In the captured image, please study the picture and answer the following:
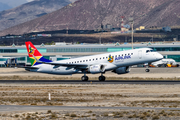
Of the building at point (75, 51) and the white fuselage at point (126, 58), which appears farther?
the building at point (75, 51)

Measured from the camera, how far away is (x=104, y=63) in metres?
61.7

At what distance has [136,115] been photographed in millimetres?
26688

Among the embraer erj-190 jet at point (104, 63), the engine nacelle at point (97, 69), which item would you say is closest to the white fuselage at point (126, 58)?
the embraer erj-190 jet at point (104, 63)

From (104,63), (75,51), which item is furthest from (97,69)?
(75,51)

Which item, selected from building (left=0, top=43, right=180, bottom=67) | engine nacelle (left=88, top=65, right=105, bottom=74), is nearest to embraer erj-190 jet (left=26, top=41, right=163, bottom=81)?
engine nacelle (left=88, top=65, right=105, bottom=74)

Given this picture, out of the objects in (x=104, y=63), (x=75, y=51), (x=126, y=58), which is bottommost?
(x=104, y=63)

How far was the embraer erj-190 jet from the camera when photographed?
5991 centimetres

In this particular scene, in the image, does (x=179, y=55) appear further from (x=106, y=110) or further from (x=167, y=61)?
(x=106, y=110)

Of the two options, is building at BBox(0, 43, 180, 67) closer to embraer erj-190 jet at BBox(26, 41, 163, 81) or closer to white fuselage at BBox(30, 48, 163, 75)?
embraer erj-190 jet at BBox(26, 41, 163, 81)

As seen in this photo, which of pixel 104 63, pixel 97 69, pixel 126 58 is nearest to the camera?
pixel 126 58

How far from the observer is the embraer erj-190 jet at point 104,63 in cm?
5991

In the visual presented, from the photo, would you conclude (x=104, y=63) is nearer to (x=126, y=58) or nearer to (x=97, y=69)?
(x=97, y=69)

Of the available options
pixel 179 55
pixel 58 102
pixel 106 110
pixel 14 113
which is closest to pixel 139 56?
pixel 58 102

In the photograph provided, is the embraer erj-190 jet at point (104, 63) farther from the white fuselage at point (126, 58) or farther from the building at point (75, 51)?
the building at point (75, 51)
